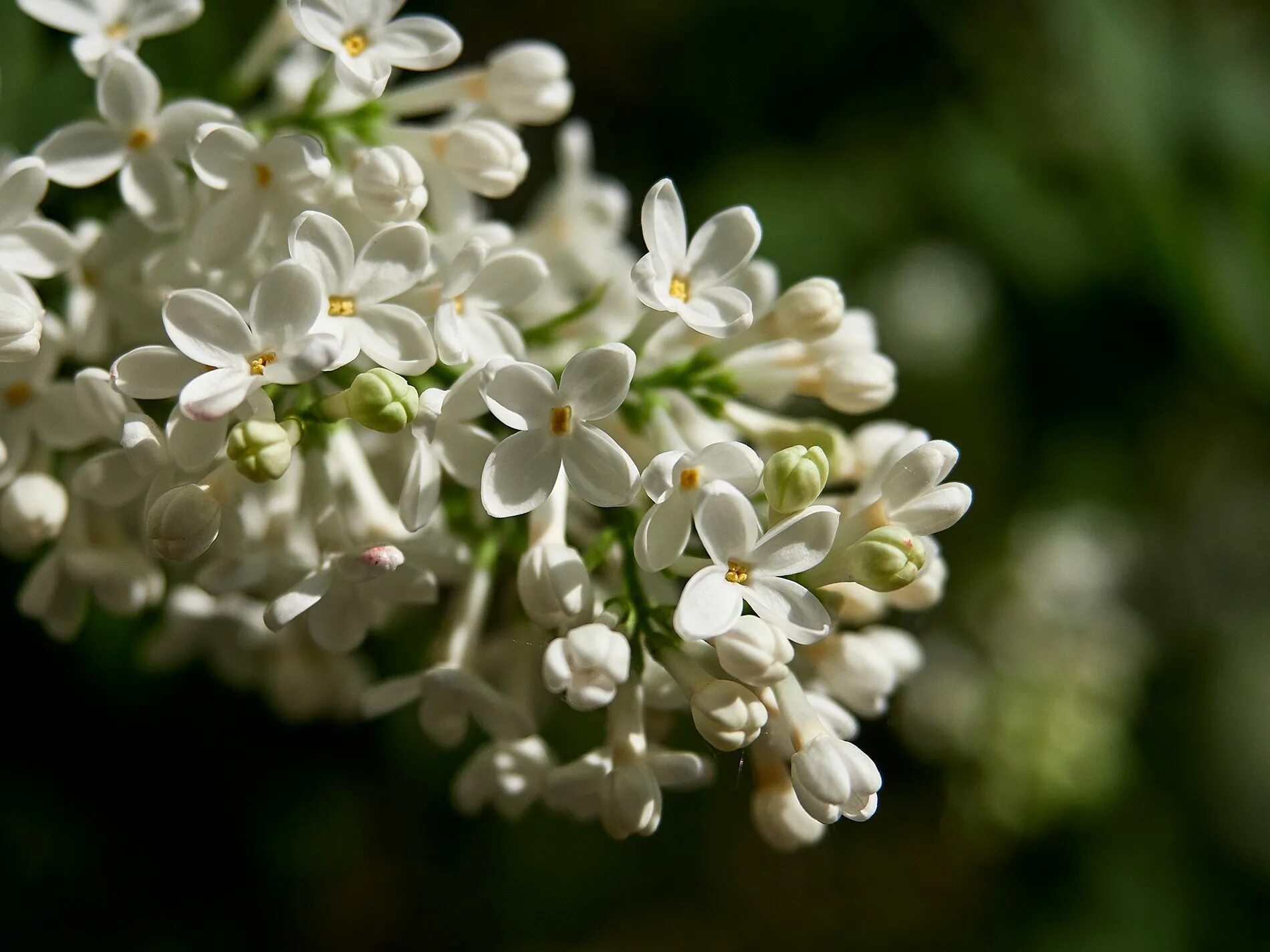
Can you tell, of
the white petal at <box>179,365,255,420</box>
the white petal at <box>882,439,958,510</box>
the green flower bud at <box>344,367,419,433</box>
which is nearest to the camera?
the white petal at <box>179,365,255,420</box>

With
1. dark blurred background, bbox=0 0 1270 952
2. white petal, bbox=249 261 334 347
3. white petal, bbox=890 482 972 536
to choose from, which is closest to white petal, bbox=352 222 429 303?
white petal, bbox=249 261 334 347

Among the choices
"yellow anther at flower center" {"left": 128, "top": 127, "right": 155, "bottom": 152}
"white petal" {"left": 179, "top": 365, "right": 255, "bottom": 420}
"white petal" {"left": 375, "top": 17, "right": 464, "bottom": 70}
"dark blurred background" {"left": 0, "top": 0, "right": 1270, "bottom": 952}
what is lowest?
"dark blurred background" {"left": 0, "top": 0, "right": 1270, "bottom": 952}

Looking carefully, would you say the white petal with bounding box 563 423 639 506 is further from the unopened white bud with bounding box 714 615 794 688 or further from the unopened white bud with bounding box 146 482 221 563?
the unopened white bud with bounding box 146 482 221 563

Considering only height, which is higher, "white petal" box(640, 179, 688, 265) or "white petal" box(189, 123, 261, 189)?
"white petal" box(640, 179, 688, 265)

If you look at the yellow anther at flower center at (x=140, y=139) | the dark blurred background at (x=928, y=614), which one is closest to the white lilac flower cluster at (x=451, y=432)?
the yellow anther at flower center at (x=140, y=139)

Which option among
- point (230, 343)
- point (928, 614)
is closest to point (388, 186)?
point (230, 343)

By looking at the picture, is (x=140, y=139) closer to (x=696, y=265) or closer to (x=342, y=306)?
(x=342, y=306)

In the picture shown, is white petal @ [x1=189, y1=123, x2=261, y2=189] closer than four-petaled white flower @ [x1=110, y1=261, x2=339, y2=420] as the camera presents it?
No

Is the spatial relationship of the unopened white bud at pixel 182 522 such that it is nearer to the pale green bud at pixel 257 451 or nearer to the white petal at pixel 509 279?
the pale green bud at pixel 257 451

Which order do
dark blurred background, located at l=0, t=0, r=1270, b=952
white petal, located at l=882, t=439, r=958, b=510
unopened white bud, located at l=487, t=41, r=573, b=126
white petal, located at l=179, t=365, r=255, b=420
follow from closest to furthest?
white petal, located at l=179, t=365, r=255, b=420 → white petal, located at l=882, t=439, r=958, b=510 → unopened white bud, located at l=487, t=41, r=573, b=126 → dark blurred background, located at l=0, t=0, r=1270, b=952

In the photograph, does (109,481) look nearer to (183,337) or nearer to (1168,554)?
(183,337)
